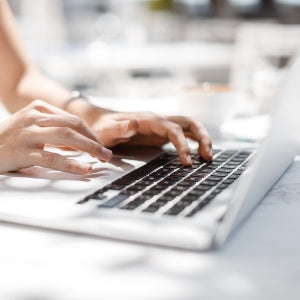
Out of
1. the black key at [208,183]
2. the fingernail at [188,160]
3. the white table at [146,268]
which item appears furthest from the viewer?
the fingernail at [188,160]

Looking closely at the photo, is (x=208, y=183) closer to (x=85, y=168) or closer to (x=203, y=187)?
(x=203, y=187)

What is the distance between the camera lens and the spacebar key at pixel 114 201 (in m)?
0.62

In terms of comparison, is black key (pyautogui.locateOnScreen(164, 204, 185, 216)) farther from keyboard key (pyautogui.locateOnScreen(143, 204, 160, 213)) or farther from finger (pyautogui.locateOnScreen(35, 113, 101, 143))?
finger (pyautogui.locateOnScreen(35, 113, 101, 143))

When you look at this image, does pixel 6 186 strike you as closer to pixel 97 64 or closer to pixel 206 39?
pixel 97 64

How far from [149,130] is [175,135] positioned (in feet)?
0.31

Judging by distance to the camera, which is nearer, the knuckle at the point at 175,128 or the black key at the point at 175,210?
Answer: the black key at the point at 175,210

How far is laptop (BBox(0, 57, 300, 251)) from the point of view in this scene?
544mm

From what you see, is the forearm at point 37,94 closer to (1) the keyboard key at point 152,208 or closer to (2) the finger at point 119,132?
(2) the finger at point 119,132

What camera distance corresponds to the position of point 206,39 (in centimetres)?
662

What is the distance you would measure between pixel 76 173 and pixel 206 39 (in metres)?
6.06

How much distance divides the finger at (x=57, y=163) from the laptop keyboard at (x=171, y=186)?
67mm

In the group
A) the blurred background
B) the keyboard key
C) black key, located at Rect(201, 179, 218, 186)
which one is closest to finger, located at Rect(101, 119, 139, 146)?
black key, located at Rect(201, 179, 218, 186)

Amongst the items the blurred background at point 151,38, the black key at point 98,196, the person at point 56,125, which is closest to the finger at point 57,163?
the person at point 56,125

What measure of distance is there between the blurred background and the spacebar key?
2.44 meters
